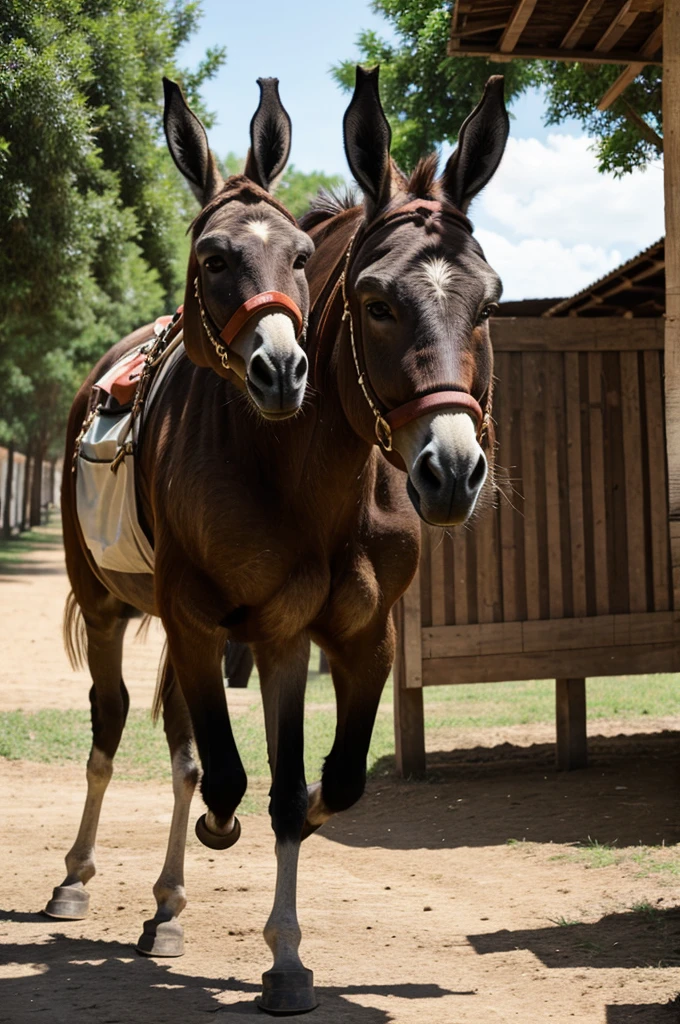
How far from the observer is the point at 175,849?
15.6ft

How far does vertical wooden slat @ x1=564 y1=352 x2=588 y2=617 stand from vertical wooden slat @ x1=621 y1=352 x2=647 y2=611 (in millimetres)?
326

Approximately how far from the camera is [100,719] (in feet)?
17.6

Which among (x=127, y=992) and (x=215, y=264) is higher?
(x=215, y=264)

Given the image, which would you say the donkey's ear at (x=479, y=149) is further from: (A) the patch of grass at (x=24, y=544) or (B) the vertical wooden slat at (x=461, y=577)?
(A) the patch of grass at (x=24, y=544)

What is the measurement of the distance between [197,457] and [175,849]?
1925 mm

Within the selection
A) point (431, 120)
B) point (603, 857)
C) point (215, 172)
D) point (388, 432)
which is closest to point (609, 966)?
point (603, 857)

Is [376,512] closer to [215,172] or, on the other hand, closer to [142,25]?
[215,172]

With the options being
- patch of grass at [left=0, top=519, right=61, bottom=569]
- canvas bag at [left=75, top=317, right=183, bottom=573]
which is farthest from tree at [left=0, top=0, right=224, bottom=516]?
patch of grass at [left=0, top=519, right=61, bottom=569]

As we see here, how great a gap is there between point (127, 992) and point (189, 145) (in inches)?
117

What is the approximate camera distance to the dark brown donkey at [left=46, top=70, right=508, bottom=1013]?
3039mm

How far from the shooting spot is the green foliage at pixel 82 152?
41.1ft

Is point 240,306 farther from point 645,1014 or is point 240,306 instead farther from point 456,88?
point 456,88

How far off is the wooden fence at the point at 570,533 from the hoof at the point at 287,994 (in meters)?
4.10

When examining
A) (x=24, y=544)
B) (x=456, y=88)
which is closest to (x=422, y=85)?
(x=456, y=88)
